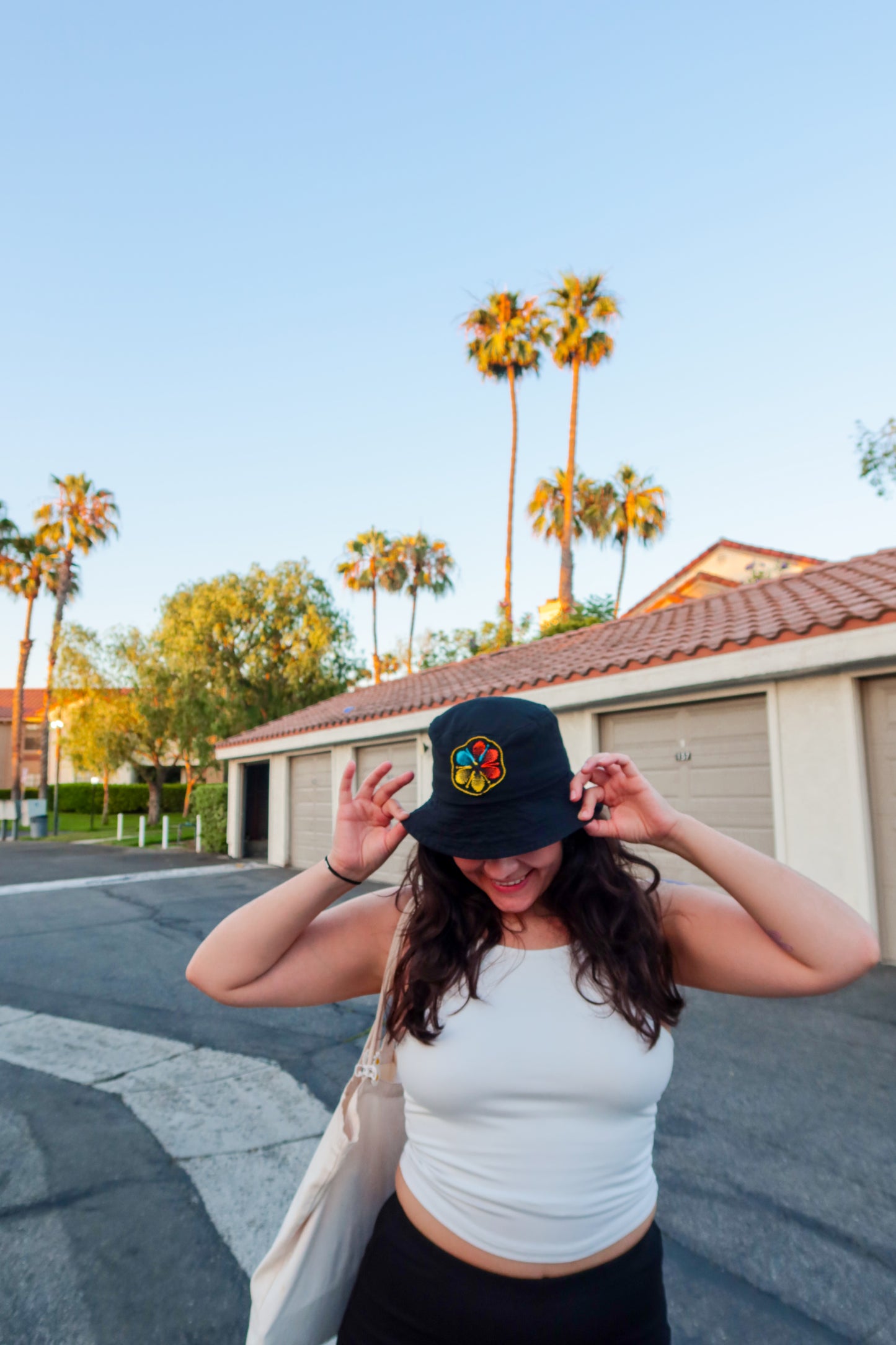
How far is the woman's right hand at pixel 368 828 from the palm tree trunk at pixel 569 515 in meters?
26.1

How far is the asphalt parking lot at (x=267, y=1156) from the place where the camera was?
8.28ft

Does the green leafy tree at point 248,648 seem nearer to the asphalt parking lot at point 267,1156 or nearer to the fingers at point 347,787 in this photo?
the asphalt parking lot at point 267,1156

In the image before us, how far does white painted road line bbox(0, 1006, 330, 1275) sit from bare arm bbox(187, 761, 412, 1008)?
1.84 metres

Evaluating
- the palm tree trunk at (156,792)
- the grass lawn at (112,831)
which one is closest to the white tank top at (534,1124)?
the grass lawn at (112,831)

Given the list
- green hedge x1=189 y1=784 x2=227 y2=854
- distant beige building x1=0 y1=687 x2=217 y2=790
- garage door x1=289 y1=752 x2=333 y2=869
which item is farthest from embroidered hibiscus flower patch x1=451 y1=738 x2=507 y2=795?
distant beige building x1=0 y1=687 x2=217 y2=790

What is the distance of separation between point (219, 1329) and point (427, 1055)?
184 cm

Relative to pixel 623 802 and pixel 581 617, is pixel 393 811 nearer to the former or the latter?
pixel 623 802

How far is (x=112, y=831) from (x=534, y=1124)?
30.5 meters

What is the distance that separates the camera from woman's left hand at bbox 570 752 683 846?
146 cm

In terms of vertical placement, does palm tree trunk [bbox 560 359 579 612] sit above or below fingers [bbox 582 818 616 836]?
above

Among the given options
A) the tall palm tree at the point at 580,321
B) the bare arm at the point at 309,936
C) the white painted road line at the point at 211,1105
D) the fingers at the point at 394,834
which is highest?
the tall palm tree at the point at 580,321

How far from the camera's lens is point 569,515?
2753 centimetres

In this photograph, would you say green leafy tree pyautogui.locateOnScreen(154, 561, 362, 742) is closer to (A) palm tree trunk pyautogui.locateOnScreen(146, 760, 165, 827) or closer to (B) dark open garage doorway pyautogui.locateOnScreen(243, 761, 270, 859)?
(A) palm tree trunk pyautogui.locateOnScreen(146, 760, 165, 827)

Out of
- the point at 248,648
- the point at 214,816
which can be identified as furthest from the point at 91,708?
the point at 214,816
